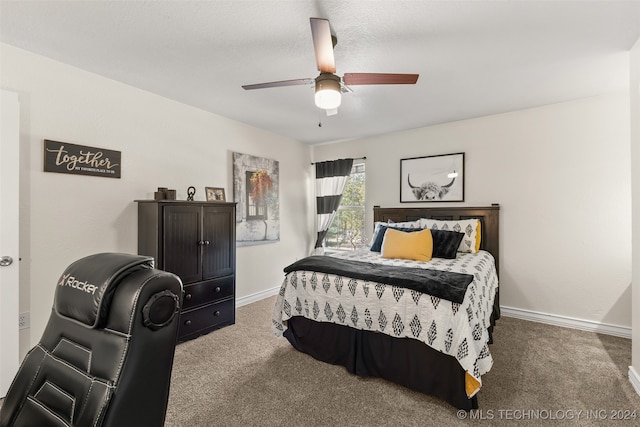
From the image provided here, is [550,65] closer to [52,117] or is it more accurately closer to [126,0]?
[126,0]

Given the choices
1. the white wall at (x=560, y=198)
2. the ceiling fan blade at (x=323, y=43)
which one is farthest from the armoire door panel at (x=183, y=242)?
the white wall at (x=560, y=198)

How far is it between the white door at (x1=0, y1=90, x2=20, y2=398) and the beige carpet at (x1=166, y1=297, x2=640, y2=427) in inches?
42.9

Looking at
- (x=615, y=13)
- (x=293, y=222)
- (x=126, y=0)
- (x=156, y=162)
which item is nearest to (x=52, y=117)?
(x=156, y=162)

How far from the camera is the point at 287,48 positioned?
2.25 m

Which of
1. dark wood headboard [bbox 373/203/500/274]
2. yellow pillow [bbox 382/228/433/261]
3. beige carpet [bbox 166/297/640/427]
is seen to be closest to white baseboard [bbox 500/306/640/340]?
beige carpet [bbox 166/297/640/427]

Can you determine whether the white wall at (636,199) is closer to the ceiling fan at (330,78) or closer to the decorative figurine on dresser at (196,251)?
the ceiling fan at (330,78)

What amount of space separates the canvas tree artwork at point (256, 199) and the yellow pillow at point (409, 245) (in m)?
1.85

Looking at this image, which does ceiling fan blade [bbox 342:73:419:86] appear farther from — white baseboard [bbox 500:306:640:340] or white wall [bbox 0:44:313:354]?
white baseboard [bbox 500:306:640:340]

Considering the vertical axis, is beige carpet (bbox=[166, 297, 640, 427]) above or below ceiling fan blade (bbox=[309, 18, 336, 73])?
below

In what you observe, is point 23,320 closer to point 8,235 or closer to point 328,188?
point 8,235

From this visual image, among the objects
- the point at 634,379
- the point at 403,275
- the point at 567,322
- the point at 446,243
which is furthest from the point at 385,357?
the point at 567,322

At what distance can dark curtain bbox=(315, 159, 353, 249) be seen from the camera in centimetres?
497

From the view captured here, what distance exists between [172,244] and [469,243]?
3.16 metres

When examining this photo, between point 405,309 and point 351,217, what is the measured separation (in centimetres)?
297
